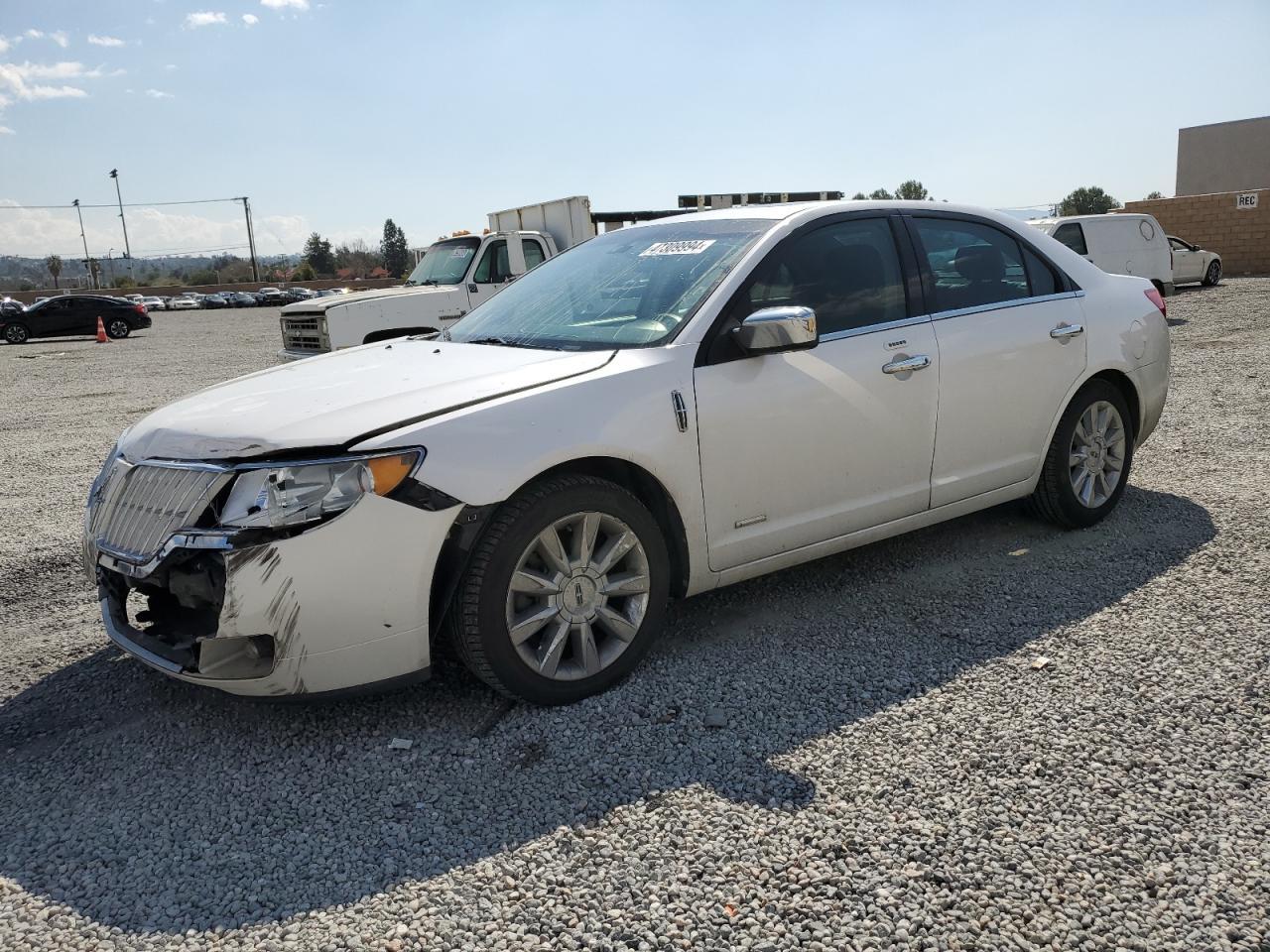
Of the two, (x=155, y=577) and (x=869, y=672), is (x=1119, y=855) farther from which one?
(x=155, y=577)

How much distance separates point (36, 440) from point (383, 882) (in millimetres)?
9102

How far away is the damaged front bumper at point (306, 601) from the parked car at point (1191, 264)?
2555 centimetres

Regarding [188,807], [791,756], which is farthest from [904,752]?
[188,807]

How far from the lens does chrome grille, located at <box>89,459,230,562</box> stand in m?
3.18

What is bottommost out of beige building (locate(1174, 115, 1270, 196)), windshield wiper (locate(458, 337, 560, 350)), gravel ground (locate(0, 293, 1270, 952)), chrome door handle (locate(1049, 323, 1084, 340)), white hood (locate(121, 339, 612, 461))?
gravel ground (locate(0, 293, 1270, 952))

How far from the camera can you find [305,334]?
12.2 meters

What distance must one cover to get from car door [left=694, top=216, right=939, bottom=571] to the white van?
532 inches

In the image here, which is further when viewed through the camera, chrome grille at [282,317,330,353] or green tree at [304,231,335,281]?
green tree at [304,231,335,281]

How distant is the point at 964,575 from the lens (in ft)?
15.5

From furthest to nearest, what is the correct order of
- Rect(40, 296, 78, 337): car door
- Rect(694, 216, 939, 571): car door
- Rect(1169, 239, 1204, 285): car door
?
1. Rect(40, 296, 78, 337): car door
2. Rect(1169, 239, 1204, 285): car door
3. Rect(694, 216, 939, 571): car door

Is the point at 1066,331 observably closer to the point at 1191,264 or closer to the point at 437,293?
the point at 437,293

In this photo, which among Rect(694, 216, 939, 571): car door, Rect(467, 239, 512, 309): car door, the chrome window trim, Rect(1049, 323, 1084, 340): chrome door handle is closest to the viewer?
Rect(694, 216, 939, 571): car door

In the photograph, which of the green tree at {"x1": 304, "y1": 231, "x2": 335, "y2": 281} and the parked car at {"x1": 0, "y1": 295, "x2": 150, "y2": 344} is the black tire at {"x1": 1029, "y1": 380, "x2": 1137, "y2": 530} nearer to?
the parked car at {"x1": 0, "y1": 295, "x2": 150, "y2": 344}

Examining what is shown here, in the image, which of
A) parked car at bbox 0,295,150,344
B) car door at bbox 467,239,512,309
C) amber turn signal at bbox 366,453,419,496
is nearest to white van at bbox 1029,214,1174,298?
car door at bbox 467,239,512,309
